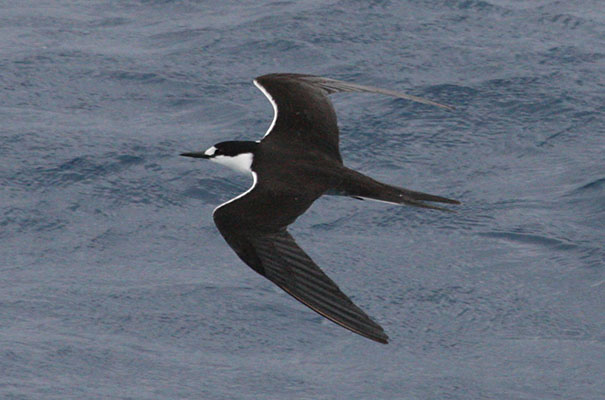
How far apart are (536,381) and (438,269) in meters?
1.83

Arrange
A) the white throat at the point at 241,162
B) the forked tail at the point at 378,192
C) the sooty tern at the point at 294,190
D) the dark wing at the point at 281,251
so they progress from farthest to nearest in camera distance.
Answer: the white throat at the point at 241,162
the forked tail at the point at 378,192
the sooty tern at the point at 294,190
the dark wing at the point at 281,251

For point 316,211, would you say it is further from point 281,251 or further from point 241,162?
point 281,251

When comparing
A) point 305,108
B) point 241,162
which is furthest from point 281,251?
point 305,108

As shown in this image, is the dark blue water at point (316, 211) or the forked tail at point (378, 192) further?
the dark blue water at point (316, 211)

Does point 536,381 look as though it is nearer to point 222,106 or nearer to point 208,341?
point 208,341

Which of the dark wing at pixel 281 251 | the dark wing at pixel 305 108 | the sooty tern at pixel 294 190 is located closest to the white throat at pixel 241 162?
the sooty tern at pixel 294 190

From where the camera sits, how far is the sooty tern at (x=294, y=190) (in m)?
9.05

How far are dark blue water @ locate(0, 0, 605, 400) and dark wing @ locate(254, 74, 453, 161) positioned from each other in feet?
6.60

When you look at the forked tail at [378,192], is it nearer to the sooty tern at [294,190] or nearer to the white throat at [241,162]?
the sooty tern at [294,190]

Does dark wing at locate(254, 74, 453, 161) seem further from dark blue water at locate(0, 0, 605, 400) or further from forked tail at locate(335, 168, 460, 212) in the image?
dark blue water at locate(0, 0, 605, 400)

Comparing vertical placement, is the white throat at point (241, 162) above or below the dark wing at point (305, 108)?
below

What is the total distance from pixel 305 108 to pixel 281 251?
2606 millimetres

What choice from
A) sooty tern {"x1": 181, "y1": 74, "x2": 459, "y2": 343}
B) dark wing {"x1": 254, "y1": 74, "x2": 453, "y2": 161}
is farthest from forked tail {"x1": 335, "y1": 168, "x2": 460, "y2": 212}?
dark wing {"x1": 254, "y1": 74, "x2": 453, "y2": 161}

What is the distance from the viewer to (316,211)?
14383 mm
